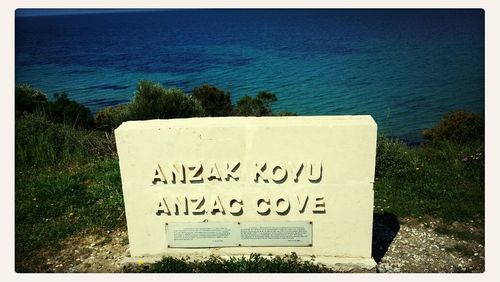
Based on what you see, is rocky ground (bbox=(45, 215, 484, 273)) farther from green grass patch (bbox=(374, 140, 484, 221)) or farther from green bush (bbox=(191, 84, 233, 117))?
green bush (bbox=(191, 84, 233, 117))

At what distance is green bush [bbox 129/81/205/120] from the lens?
406 inches

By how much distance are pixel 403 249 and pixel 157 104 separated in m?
6.91

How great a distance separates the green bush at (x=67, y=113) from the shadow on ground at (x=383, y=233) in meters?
8.51

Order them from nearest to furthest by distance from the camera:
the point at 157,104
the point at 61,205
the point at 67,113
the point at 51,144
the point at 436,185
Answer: the point at 61,205 → the point at 436,185 → the point at 51,144 → the point at 157,104 → the point at 67,113

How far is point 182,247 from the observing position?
4898 mm

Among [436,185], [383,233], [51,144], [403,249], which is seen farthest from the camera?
[51,144]

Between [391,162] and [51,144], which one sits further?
[51,144]

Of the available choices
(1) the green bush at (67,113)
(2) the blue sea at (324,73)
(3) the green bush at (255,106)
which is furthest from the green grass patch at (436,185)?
(1) the green bush at (67,113)

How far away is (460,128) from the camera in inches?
441

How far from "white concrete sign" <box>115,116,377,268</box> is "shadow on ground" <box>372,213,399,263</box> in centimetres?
50

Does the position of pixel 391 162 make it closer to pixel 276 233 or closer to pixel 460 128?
pixel 276 233

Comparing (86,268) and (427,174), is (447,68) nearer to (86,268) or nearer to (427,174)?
(427,174)

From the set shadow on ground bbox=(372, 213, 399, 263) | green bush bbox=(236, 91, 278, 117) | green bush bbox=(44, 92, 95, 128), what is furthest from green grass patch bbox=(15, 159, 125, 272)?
green bush bbox=(236, 91, 278, 117)

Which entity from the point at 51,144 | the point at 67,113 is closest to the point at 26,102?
the point at 67,113
